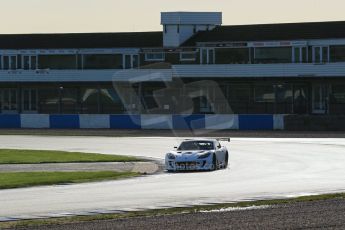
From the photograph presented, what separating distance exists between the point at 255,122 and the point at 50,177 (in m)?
31.7

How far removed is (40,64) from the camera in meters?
75.5

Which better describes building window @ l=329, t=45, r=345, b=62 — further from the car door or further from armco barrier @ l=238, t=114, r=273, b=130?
the car door

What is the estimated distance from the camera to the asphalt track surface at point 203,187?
1927 cm

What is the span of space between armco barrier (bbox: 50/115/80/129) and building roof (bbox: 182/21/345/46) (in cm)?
1571

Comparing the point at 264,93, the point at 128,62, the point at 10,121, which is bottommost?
the point at 10,121

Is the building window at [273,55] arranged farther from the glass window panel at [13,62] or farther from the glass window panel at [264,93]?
the glass window panel at [13,62]

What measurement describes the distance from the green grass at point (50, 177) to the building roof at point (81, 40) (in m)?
46.3

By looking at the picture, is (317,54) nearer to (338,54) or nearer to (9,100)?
(338,54)

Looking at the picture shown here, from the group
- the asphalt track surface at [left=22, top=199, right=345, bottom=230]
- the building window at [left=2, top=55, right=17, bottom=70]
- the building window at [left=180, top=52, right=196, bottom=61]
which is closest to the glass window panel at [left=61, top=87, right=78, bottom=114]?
the building window at [left=2, top=55, right=17, bottom=70]

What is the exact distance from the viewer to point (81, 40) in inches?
3132

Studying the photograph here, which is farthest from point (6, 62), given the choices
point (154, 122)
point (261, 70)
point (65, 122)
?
point (261, 70)

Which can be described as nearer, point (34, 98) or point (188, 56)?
point (188, 56)

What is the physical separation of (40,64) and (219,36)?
15231mm

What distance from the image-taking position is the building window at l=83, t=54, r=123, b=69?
243 feet
